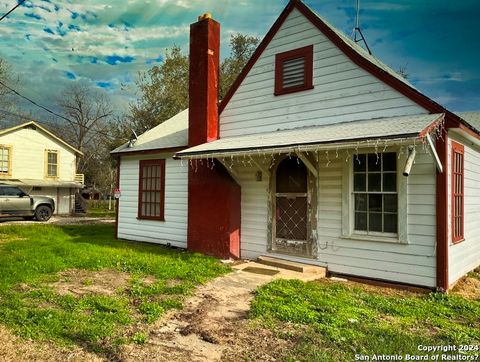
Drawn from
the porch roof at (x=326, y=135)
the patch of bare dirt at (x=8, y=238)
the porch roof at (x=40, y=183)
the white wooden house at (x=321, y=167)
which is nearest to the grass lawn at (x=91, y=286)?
the patch of bare dirt at (x=8, y=238)

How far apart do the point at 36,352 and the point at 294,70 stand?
24.2 feet

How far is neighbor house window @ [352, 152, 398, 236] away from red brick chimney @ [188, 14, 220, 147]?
4.05m

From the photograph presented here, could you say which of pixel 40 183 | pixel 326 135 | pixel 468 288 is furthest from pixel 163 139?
pixel 40 183

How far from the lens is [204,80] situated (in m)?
9.56

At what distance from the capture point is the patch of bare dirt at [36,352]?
12.2 feet

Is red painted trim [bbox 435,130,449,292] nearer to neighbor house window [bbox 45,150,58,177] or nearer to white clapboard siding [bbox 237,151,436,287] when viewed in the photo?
white clapboard siding [bbox 237,151,436,287]

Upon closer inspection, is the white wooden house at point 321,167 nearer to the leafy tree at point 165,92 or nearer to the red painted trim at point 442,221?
the red painted trim at point 442,221

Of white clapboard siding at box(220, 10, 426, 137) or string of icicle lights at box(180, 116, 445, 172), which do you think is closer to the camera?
string of icicle lights at box(180, 116, 445, 172)

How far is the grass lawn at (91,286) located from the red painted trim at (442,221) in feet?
13.2

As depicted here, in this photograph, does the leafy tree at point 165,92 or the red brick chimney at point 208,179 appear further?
the leafy tree at point 165,92

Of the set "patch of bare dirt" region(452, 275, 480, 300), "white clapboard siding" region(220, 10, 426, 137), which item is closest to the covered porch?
"white clapboard siding" region(220, 10, 426, 137)

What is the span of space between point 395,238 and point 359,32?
755 centimetres

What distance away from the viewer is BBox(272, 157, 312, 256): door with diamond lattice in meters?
8.16

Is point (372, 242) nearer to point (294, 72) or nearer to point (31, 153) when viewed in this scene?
point (294, 72)
